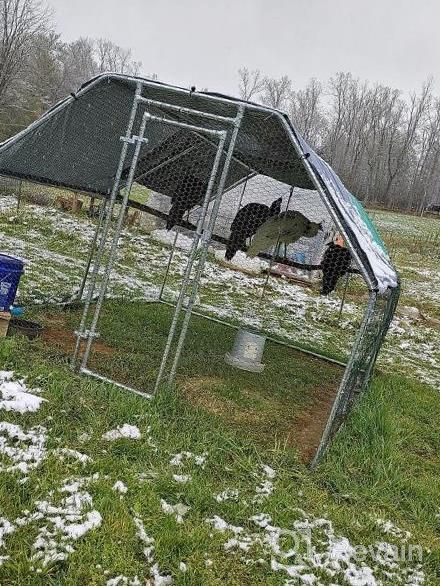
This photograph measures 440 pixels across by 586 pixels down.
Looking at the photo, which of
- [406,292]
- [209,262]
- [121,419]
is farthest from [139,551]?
[406,292]

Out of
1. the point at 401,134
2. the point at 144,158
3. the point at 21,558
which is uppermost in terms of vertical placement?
the point at 401,134

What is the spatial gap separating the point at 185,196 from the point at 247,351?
2380 mm

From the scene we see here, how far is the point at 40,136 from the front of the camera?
4.88m

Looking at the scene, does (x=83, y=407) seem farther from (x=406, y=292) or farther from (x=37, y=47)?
(x=37, y=47)

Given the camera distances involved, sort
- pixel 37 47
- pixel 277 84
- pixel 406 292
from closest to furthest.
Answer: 1. pixel 406 292
2. pixel 37 47
3. pixel 277 84

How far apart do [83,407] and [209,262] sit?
382 inches

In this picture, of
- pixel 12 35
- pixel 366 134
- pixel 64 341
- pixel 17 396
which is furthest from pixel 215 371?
pixel 366 134

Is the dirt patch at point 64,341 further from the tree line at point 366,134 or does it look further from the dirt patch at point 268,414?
the tree line at point 366,134

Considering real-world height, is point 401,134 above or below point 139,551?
above

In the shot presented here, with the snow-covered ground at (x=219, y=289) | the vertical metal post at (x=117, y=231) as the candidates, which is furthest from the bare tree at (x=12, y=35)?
the vertical metal post at (x=117, y=231)

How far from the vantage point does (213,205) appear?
5.48 metres

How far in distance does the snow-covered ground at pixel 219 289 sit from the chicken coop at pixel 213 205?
0.07m

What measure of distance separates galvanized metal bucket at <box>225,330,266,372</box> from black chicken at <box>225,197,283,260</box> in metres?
1.72

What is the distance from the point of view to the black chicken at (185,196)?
6.80m
